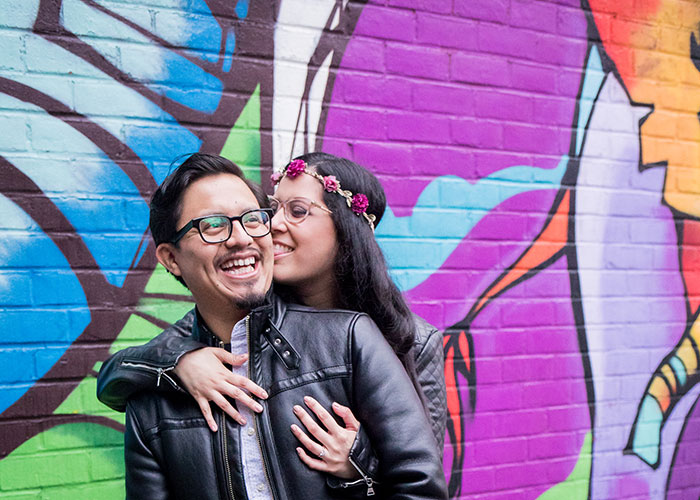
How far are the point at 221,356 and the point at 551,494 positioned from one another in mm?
2383

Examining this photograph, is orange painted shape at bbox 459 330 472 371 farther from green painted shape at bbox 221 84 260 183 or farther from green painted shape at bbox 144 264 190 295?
green painted shape at bbox 144 264 190 295

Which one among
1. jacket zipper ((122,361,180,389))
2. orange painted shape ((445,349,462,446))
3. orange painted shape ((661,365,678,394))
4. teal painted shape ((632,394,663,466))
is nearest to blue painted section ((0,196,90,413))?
jacket zipper ((122,361,180,389))

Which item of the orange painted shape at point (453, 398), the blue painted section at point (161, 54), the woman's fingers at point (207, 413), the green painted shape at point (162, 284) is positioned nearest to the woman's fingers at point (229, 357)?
the woman's fingers at point (207, 413)

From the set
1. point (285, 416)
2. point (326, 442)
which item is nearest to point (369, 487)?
point (326, 442)

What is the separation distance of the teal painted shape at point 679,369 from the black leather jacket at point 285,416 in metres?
2.58

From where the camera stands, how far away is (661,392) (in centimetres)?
369

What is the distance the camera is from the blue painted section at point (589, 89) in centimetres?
351

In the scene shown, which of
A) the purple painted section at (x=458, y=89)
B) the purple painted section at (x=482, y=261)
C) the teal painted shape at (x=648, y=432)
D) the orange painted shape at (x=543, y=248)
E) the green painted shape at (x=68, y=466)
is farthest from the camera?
the teal painted shape at (x=648, y=432)

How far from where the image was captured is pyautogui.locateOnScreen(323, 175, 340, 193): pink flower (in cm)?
225

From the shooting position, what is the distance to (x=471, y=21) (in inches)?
130

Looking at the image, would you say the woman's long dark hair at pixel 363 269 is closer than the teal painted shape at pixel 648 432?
Yes

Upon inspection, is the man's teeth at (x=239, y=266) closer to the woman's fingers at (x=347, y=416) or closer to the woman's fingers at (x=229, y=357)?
the woman's fingers at (x=229, y=357)

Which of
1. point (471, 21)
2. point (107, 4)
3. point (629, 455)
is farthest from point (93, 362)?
point (629, 455)

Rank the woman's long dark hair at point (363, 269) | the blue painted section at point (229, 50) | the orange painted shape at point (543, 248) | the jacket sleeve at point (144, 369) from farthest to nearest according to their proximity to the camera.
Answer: the orange painted shape at point (543, 248), the blue painted section at point (229, 50), the woman's long dark hair at point (363, 269), the jacket sleeve at point (144, 369)
